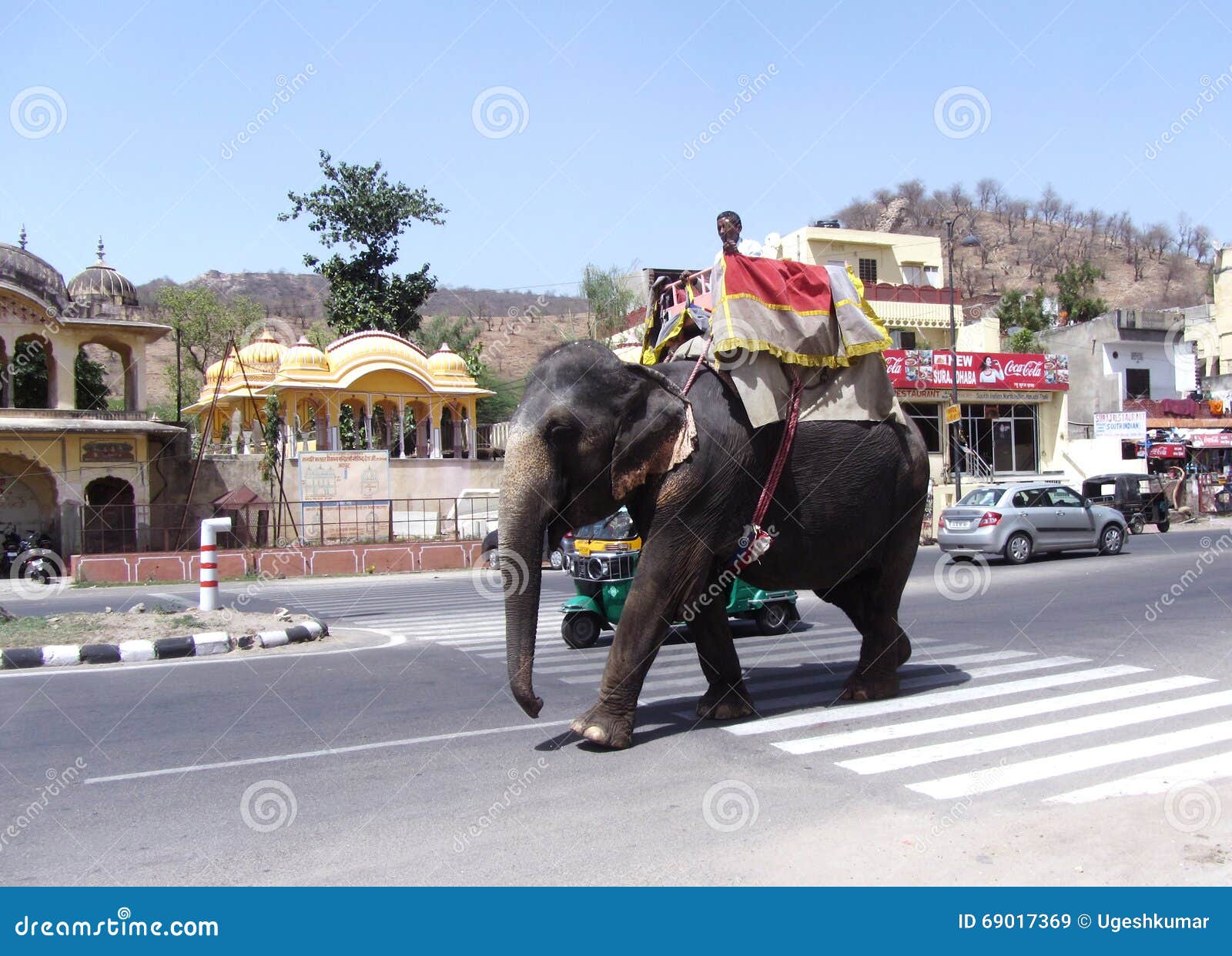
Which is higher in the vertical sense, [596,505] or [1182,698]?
[596,505]

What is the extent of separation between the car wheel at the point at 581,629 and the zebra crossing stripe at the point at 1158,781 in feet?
21.4

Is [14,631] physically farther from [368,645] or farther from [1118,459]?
[1118,459]

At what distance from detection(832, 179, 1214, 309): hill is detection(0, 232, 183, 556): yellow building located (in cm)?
6894

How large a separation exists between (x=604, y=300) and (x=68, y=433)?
83.9 ft

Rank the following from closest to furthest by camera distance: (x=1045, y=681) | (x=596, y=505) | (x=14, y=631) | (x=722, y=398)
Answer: (x=596, y=505), (x=722, y=398), (x=1045, y=681), (x=14, y=631)

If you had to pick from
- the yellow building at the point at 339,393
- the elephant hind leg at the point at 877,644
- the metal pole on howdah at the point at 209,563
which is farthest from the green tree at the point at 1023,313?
the elephant hind leg at the point at 877,644

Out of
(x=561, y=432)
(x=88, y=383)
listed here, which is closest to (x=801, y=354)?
(x=561, y=432)

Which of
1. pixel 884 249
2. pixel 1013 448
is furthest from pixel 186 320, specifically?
pixel 1013 448

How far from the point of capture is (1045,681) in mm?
7812

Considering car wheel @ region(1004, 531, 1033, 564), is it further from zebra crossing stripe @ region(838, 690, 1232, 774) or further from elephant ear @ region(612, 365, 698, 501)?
elephant ear @ region(612, 365, 698, 501)

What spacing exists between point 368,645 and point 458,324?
148 ft

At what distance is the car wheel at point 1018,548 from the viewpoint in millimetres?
20656

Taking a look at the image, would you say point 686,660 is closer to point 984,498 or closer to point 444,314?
point 984,498

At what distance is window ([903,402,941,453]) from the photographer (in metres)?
37.7
